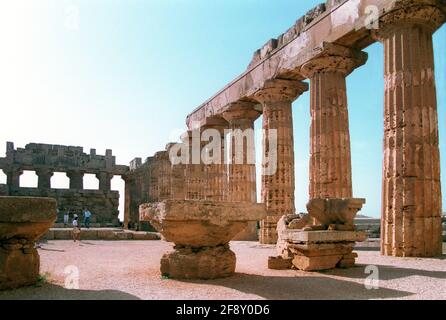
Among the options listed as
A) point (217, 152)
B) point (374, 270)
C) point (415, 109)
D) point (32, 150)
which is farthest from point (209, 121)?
point (32, 150)

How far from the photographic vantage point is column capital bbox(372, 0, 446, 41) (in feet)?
31.6

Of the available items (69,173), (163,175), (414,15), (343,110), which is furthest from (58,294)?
(69,173)

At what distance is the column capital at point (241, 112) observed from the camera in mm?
18172

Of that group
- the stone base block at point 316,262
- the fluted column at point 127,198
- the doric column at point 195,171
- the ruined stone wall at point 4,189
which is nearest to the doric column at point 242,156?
the doric column at point 195,171

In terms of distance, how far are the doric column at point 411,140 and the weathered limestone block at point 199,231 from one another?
4651mm

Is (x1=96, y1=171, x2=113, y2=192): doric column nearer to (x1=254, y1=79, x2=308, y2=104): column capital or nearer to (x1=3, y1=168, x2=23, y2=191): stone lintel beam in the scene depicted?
(x1=3, y1=168, x2=23, y2=191): stone lintel beam

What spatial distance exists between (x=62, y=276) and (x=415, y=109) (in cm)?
838

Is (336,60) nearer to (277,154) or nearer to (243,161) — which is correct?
(277,154)

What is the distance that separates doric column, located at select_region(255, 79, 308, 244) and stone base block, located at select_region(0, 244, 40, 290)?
10477mm

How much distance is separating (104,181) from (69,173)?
294 centimetres

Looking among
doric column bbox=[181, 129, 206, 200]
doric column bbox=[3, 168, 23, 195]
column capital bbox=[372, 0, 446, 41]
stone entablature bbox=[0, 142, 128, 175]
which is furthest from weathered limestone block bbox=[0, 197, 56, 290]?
stone entablature bbox=[0, 142, 128, 175]

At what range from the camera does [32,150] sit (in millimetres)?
32938

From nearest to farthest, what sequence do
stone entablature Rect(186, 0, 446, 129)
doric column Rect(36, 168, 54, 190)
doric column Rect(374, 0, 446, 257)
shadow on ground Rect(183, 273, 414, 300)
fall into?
shadow on ground Rect(183, 273, 414, 300)
doric column Rect(374, 0, 446, 257)
stone entablature Rect(186, 0, 446, 129)
doric column Rect(36, 168, 54, 190)

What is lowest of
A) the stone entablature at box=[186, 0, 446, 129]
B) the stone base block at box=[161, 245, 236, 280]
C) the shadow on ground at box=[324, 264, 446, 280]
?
the shadow on ground at box=[324, 264, 446, 280]
